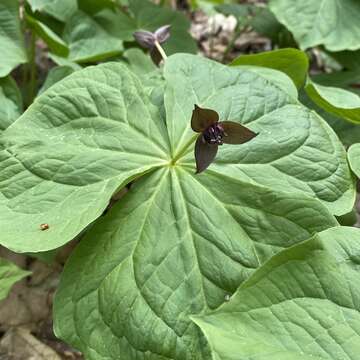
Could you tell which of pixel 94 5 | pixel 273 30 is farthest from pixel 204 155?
pixel 273 30

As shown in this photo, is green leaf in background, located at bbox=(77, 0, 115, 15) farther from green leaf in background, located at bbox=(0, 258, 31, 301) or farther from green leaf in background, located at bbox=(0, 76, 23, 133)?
green leaf in background, located at bbox=(0, 258, 31, 301)

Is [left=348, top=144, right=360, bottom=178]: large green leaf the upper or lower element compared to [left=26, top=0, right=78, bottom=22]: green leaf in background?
lower

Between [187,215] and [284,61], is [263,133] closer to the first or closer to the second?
[187,215]

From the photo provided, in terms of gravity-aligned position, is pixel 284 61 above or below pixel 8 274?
above

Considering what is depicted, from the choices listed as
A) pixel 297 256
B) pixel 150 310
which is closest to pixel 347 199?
pixel 297 256

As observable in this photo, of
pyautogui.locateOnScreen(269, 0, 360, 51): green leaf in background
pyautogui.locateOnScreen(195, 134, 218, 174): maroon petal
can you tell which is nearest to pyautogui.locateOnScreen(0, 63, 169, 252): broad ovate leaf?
pyautogui.locateOnScreen(195, 134, 218, 174): maroon petal

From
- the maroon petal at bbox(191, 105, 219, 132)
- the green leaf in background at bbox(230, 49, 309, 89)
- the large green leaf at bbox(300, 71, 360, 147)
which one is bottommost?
the large green leaf at bbox(300, 71, 360, 147)

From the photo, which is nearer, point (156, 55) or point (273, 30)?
point (156, 55)
